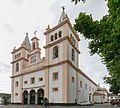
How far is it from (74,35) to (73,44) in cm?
317

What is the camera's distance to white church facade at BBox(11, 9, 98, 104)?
40.2 m

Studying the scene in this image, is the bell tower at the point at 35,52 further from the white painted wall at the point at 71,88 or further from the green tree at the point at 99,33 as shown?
the green tree at the point at 99,33

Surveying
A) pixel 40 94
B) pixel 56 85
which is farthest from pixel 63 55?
pixel 40 94

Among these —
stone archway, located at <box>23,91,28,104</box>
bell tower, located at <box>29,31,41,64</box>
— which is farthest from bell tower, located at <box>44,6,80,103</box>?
stone archway, located at <box>23,91,28,104</box>

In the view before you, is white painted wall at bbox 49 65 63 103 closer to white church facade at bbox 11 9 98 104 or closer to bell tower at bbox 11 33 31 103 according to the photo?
white church facade at bbox 11 9 98 104

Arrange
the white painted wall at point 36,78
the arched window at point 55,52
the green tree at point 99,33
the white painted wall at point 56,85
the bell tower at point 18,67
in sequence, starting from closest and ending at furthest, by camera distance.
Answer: the green tree at point 99,33, the white painted wall at point 56,85, the arched window at point 55,52, the white painted wall at point 36,78, the bell tower at point 18,67

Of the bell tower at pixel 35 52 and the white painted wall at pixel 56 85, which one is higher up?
the bell tower at pixel 35 52

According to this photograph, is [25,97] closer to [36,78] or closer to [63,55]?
[36,78]

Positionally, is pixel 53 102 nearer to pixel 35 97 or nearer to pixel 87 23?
pixel 35 97

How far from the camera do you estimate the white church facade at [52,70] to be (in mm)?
40188

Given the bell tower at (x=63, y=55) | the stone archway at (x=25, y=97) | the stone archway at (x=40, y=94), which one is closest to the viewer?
the bell tower at (x=63, y=55)

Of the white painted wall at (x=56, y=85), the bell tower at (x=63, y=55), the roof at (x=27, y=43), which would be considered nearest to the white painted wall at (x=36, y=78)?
the bell tower at (x=63, y=55)

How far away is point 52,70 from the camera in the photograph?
42750 millimetres

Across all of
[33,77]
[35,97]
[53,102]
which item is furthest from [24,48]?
[53,102]
